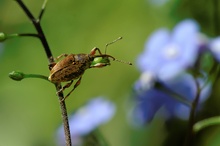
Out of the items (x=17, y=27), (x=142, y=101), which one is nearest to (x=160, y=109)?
(x=142, y=101)

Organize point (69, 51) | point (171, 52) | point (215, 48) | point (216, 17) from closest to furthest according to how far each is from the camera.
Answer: point (215, 48) < point (171, 52) < point (216, 17) < point (69, 51)

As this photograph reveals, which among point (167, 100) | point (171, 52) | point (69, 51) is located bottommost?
point (167, 100)

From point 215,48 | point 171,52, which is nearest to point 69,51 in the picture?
point 171,52

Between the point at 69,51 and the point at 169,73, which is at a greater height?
the point at 69,51

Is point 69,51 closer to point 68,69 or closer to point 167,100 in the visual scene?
point 167,100

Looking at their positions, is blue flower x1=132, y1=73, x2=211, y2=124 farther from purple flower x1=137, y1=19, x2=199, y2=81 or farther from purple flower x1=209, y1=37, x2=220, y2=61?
purple flower x1=209, y1=37, x2=220, y2=61

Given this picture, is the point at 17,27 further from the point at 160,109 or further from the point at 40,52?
the point at 160,109

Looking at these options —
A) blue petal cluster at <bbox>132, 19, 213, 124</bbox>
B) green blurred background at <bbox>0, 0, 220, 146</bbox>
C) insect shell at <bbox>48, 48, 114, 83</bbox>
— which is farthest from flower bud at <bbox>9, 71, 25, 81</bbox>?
green blurred background at <bbox>0, 0, 220, 146</bbox>
